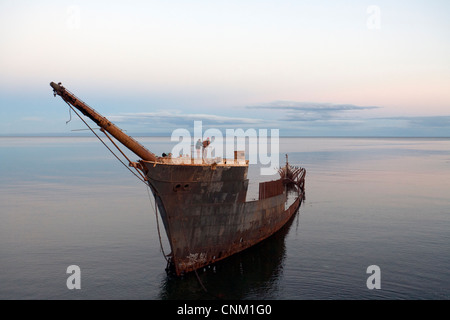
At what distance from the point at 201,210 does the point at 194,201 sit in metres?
1.08

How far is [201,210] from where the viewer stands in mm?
30797

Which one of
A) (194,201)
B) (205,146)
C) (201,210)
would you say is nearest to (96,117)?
(205,146)

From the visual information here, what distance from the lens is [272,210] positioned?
4259 cm

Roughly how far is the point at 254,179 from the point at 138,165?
210 feet

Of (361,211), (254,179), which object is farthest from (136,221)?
(254,179)

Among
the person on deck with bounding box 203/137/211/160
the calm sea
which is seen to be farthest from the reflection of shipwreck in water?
the calm sea

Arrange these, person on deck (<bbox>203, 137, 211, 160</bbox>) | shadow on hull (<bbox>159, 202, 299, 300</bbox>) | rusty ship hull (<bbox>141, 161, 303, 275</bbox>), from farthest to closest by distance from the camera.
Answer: person on deck (<bbox>203, 137, 211, 160</bbox>) < rusty ship hull (<bbox>141, 161, 303, 275</bbox>) < shadow on hull (<bbox>159, 202, 299, 300</bbox>)

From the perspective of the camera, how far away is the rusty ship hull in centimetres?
2916

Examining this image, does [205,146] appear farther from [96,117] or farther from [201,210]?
[96,117]

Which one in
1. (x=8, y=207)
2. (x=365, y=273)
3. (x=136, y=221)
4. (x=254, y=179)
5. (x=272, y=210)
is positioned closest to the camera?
(x=365, y=273)

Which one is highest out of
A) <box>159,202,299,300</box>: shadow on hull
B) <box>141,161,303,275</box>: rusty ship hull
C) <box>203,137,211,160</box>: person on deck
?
<box>203,137,211,160</box>: person on deck

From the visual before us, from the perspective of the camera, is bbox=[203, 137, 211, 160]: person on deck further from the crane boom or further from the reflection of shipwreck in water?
the crane boom

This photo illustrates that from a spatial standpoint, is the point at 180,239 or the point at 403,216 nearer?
the point at 180,239
